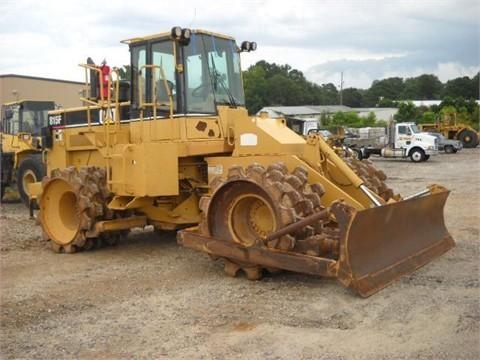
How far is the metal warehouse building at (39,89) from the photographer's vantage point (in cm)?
3197

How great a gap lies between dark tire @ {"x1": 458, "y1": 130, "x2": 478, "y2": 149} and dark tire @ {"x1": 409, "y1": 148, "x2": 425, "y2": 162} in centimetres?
1148

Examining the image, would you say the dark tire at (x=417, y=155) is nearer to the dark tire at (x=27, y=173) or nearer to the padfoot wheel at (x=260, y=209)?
the dark tire at (x=27, y=173)

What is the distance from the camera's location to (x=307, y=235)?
6.14 meters

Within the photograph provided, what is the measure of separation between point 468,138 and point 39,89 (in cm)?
2658

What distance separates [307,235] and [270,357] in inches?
76.5

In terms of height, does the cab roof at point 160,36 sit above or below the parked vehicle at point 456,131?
above

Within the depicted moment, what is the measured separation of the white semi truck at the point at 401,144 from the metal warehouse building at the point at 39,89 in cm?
1476

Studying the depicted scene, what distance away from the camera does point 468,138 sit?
3784 centimetres

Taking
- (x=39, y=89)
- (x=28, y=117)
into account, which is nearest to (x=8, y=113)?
(x=28, y=117)

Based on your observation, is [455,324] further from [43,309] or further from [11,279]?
[11,279]

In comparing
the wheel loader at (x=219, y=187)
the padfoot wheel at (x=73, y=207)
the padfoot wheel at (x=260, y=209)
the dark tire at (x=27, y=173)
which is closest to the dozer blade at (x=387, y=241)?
the wheel loader at (x=219, y=187)

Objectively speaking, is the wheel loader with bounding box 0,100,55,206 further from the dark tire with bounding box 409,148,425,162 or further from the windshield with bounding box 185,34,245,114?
the dark tire with bounding box 409,148,425,162

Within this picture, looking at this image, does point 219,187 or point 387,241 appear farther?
point 219,187

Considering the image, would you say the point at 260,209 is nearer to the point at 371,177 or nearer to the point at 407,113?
the point at 371,177
